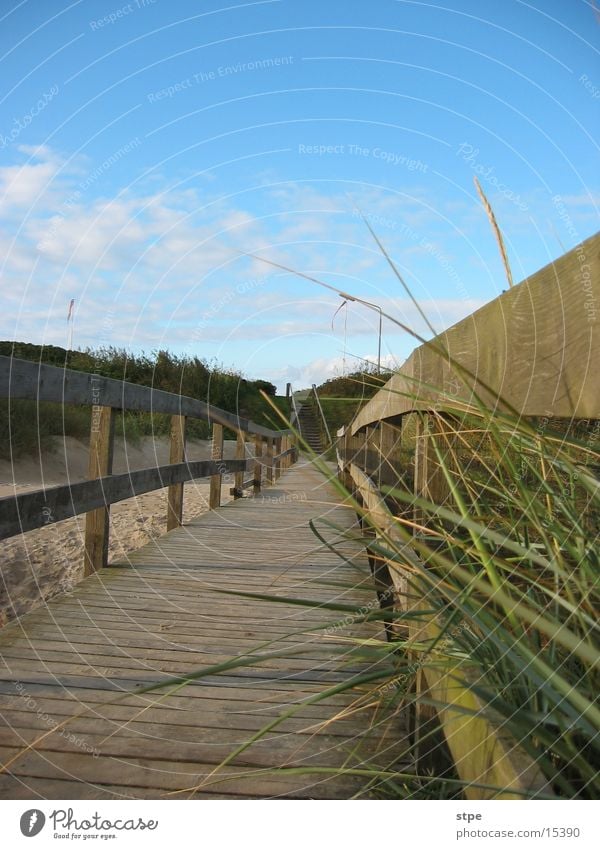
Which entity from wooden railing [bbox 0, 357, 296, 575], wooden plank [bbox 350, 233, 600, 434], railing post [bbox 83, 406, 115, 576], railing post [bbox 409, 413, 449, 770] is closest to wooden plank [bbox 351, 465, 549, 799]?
railing post [bbox 409, 413, 449, 770]

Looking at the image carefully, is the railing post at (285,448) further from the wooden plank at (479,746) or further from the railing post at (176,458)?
the wooden plank at (479,746)

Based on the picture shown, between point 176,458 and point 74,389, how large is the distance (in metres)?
2.16

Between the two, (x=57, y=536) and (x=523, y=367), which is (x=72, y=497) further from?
(x=57, y=536)

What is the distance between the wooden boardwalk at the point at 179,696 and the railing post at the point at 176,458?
5.05 ft

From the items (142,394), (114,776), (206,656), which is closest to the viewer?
(114,776)

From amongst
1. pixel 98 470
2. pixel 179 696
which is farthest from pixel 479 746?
pixel 98 470

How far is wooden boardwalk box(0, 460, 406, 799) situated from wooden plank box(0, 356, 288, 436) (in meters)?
0.79

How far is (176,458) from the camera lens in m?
5.21

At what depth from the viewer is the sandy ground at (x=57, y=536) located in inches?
178

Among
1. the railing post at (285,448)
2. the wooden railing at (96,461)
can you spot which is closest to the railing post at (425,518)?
the wooden railing at (96,461)

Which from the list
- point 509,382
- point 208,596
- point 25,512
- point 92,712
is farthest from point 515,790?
point 208,596

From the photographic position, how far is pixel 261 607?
309cm

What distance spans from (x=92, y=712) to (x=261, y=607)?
1.27 m
